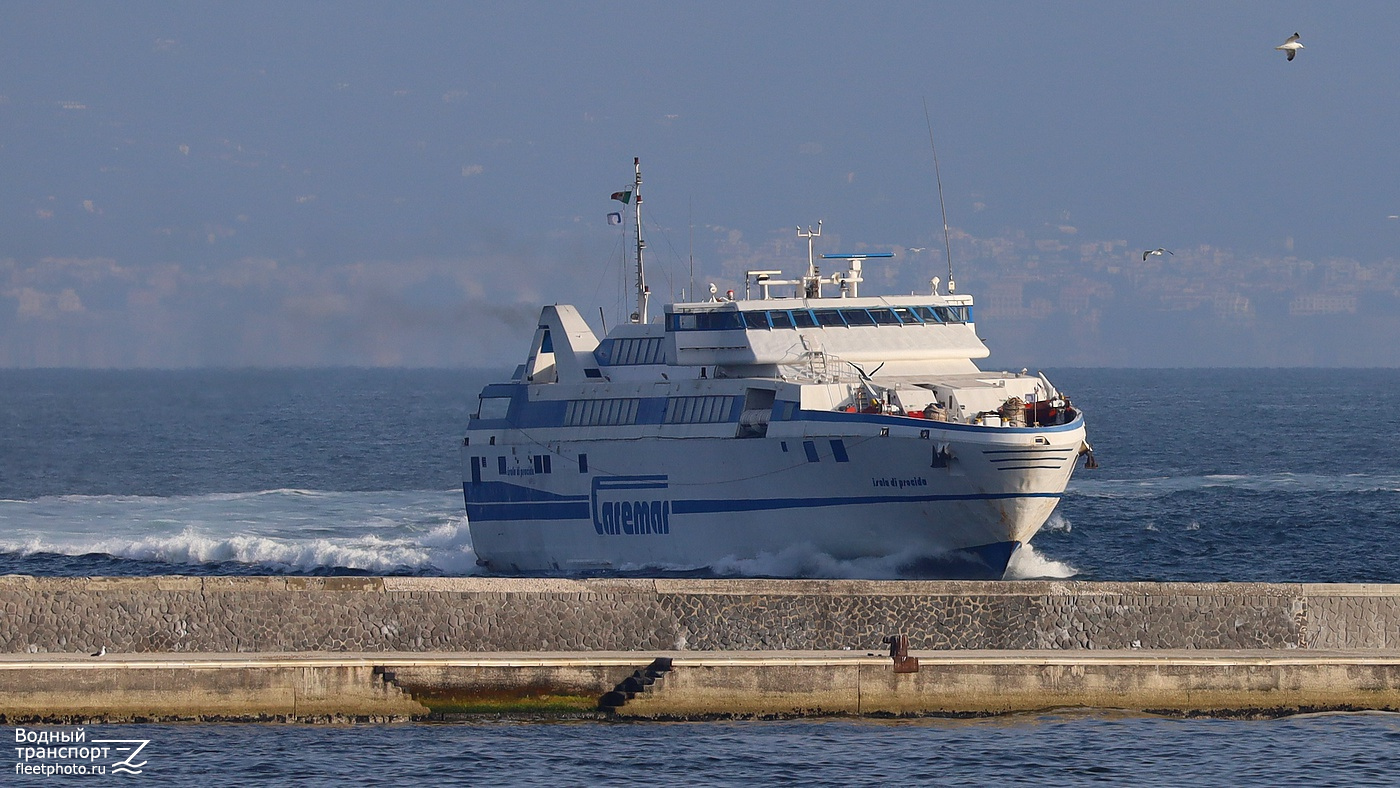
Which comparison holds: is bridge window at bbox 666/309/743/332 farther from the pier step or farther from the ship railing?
the pier step

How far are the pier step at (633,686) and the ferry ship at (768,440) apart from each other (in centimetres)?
1504

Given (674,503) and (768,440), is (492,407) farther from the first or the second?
(768,440)

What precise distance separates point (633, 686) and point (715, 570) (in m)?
17.8

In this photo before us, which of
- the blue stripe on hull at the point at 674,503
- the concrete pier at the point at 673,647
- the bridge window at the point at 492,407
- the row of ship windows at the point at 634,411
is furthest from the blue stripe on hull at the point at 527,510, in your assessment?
the concrete pier at the point at 673,647

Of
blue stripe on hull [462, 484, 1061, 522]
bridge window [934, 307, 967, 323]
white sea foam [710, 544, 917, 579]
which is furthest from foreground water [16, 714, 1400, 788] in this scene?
bridge window [934, 307, 967, 323]

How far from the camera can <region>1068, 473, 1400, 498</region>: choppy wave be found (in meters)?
70.8

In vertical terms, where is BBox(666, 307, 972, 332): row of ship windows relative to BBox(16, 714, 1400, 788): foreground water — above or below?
above

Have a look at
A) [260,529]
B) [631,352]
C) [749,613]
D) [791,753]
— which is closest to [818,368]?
[631,352]

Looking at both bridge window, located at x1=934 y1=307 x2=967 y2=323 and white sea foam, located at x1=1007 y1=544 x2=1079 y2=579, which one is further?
bridge window, located at x1=934 y1=307 x2=967 y2=323

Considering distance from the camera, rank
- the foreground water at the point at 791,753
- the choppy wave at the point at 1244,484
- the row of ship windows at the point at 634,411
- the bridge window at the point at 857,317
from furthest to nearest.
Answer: the choppy wave at the point at 1244,484, the bridge window at the point at 857,317, the row of ship windows at the point at 634,411, the foreground water at the point at 791,753

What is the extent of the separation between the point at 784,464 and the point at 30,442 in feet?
251

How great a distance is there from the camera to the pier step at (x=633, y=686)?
28.3 meters

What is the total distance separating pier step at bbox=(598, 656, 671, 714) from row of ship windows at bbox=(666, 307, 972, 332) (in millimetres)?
19164

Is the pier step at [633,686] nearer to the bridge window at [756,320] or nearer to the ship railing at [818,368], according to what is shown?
the ship railing at [818,368]
